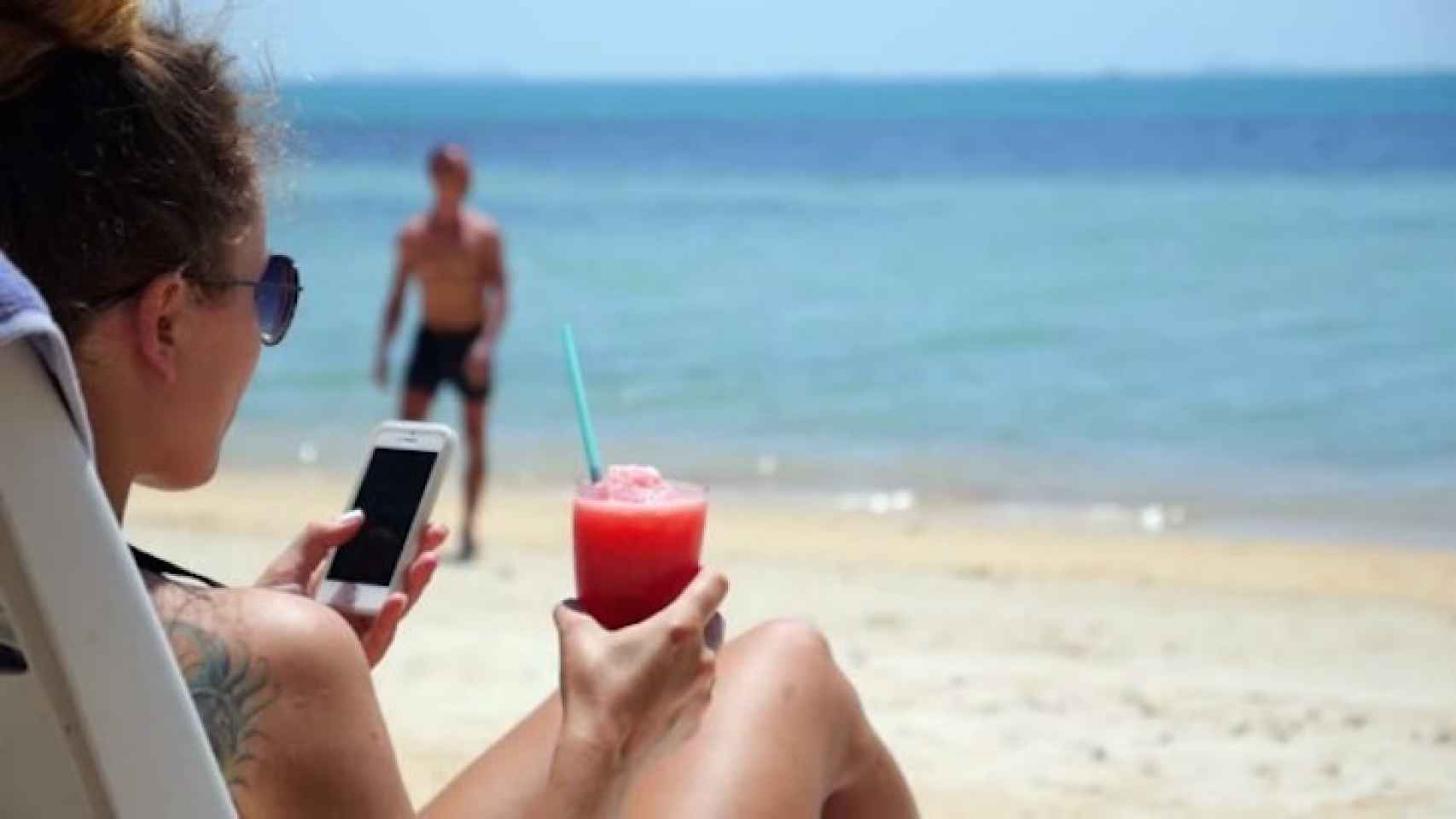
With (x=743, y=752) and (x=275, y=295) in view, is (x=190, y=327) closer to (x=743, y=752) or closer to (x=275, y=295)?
(x=275, y=295)

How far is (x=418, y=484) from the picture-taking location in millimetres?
2027

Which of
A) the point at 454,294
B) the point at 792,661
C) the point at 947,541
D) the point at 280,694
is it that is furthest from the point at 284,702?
the point at 947,541

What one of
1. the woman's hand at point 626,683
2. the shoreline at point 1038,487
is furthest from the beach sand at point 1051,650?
the woman's hand at point 626,683

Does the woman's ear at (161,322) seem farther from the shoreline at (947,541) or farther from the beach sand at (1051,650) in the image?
the shoreline at (947,541)

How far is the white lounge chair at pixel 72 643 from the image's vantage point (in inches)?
56.7

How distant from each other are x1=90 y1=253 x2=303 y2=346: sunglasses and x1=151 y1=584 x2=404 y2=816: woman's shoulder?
0.76 feet

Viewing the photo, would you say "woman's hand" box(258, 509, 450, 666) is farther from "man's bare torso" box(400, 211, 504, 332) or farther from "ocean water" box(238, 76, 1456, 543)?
"man's bare torso" box(400, 211, 504, 332)

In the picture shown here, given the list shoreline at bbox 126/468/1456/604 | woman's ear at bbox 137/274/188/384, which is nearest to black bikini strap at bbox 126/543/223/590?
woman's ear at bbox 137/274/188/384

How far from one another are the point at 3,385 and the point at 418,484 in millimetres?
637

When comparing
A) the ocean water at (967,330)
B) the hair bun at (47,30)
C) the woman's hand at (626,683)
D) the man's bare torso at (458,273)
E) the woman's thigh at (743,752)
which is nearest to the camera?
the hair bun at (47,30)

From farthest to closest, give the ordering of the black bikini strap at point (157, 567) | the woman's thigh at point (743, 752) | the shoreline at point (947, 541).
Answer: the shoreline at point (947, 541) → the woman's thigh at point (743, 752) → the black bikini strap at point (157, 567)

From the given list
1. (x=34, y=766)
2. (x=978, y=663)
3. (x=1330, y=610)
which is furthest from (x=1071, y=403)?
(x=34, y=766)

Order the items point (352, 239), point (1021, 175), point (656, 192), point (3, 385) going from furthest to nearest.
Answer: point (1021, 175) → point (656, 192) → point (352, 239) → point (3, 385)

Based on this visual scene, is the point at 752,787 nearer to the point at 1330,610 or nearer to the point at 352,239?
the point at 1330,610
